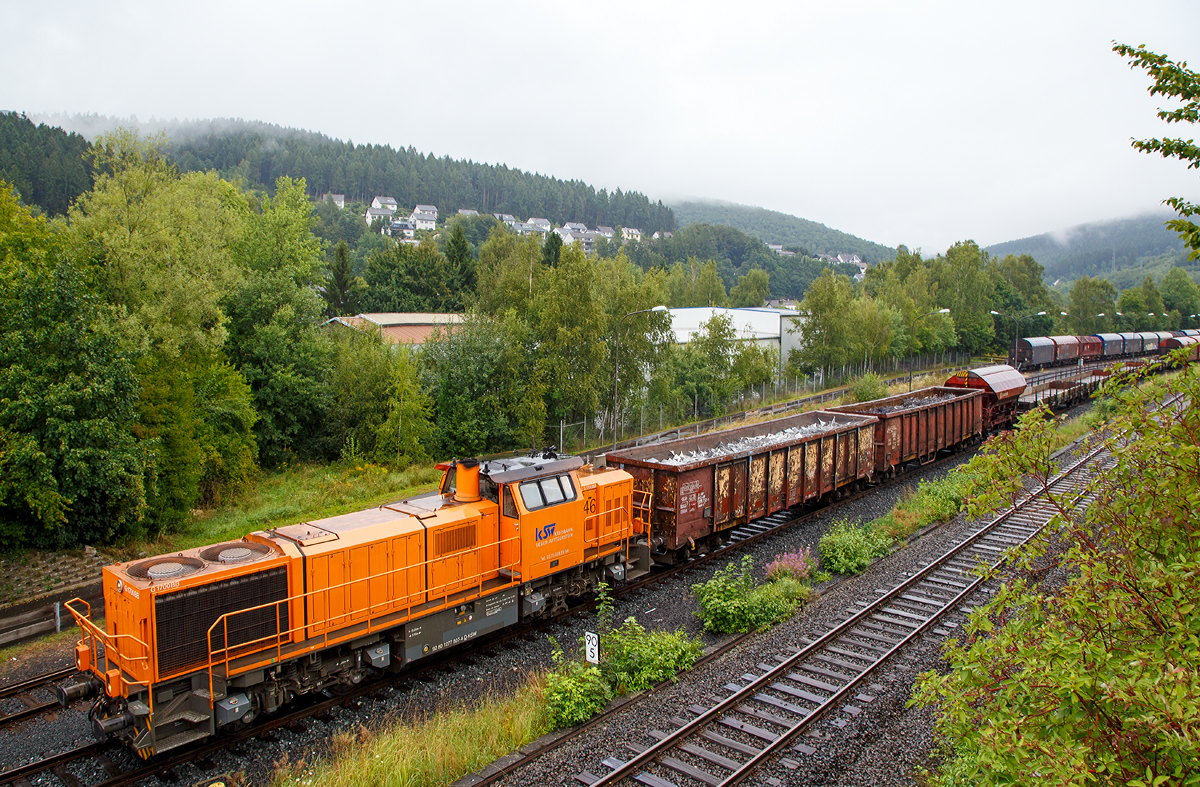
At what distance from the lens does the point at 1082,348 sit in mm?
73875

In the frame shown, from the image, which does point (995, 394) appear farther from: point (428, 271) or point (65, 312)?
point (428, 271)

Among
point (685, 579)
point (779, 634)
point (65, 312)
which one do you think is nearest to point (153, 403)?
point (65, 312)

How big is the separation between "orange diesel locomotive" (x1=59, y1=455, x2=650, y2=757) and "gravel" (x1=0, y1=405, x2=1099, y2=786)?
63 centimetres

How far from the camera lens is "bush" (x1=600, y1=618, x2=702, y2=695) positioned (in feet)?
40.5

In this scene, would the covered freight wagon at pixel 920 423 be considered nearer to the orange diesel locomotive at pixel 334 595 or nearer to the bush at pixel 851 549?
the bush at pixel 851 549

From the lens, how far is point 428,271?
67.0 metres

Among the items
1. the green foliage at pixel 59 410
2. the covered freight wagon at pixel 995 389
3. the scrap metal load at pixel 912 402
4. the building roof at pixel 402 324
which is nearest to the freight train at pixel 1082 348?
the covered freight wagon at pixel 995 389

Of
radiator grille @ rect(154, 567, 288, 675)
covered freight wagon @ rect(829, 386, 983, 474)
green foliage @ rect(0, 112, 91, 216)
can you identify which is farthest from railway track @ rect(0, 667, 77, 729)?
green foliage @ rect(0, 112, 91, 216)

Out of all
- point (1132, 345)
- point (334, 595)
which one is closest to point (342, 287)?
point (334, 595)

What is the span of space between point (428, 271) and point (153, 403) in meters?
46.3

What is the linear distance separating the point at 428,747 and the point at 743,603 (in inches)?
287

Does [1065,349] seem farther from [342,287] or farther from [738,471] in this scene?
[342,287]

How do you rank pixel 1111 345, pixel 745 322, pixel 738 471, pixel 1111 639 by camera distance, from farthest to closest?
1. pixel 1111 345
2. pixel 745 322
3. pixel 738 471
4. pixel 1111 639

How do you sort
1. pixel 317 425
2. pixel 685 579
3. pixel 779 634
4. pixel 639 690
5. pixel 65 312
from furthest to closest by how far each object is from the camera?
pixel 317 425 < pixel 65 312 < pixel 685 579 < pixel 779 634 < pixel 639 690
